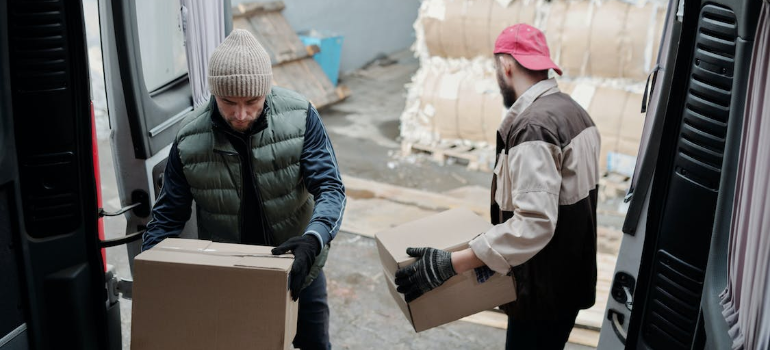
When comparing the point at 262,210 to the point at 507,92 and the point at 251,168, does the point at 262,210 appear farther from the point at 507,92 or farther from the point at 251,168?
the point at 507,92

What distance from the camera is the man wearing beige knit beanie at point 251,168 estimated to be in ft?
8.66

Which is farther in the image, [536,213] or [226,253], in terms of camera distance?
[536,213]

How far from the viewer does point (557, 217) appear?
8.79 feet

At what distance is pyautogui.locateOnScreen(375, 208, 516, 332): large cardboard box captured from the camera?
278 cm

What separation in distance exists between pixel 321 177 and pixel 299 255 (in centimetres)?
48

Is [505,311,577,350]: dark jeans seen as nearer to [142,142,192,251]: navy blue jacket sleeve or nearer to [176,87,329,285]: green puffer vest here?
[176,87,329,285]: green puffer vest

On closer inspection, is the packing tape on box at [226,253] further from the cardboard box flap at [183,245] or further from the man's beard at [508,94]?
the man's beard at [508,94]

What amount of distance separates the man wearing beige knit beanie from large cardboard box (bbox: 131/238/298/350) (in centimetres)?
41

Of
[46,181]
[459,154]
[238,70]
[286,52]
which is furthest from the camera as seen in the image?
[286,52]

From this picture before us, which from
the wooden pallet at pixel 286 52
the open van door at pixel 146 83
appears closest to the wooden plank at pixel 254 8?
the wooden pallet at pixel 286 52

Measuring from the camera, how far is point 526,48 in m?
2.93

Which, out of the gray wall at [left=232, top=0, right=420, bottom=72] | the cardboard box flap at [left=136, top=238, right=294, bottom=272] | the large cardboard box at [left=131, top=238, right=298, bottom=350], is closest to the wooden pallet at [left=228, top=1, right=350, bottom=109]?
the gray wall at [left=232, top=0, right=420, bottom=72]

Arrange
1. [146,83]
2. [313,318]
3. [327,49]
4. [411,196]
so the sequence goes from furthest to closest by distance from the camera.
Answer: [327,49] → [411,196] → [146,83] → [313,318]

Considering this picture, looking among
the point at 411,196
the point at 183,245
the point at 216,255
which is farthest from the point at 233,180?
the point at 411,196
